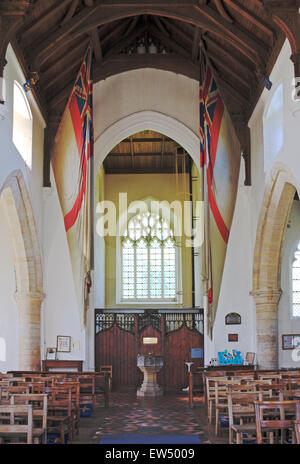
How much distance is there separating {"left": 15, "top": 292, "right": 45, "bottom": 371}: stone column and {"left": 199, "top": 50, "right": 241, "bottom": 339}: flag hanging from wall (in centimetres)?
420

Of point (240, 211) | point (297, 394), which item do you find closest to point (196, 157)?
point (240, 211)

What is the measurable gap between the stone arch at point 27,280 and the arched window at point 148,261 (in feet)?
27.0

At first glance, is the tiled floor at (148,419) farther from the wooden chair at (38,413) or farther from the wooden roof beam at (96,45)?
the wooden roof beam at (96,45)

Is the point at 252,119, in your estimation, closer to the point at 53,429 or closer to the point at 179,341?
the point at 179,341

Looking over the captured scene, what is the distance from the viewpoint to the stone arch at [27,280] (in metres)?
14.8

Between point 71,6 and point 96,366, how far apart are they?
30.7 ft

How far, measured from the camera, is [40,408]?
8195 millimetres

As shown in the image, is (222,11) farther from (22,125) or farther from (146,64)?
(22,125)

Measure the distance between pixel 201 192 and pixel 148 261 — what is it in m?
7.50

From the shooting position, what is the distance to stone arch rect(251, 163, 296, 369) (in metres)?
14.8

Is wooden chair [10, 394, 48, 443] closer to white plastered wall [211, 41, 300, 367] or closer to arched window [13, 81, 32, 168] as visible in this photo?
arched window [13, 81, 32, 168]

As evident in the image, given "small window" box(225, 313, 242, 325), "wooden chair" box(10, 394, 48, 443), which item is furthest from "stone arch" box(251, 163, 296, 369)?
"wooden chair" box(10, 394, 48, 443)

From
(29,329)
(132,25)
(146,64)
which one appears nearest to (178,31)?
(132,25)

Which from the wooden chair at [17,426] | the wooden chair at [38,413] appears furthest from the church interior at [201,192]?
the wooden chair at [17,426]
